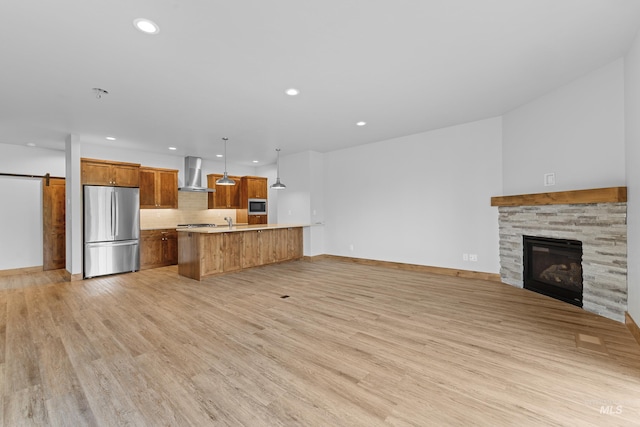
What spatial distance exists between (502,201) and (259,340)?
13.7 ft

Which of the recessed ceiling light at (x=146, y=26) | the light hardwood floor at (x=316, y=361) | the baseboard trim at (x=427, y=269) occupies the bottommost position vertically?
the light hardwood floor at (x=316, y=361)

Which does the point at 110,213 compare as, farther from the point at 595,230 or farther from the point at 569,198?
the point at 595,230

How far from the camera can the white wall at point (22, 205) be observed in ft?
18.8

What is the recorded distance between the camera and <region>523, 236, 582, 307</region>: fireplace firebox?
352cm

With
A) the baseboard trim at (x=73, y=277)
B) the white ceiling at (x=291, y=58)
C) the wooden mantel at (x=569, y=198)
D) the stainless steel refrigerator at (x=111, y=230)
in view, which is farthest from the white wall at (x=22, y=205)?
the wooden mantel at (x=569, y=198)

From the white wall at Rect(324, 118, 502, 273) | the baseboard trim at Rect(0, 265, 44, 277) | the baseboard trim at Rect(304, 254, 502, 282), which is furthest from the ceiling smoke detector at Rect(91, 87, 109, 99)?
the baseboard trim at Rect(304, 254, 502, 282)

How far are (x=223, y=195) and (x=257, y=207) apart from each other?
3.61 ft

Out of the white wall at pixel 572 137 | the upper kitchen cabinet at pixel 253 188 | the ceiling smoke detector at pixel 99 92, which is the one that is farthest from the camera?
the upper kitchen cabinet at pixel 253 188

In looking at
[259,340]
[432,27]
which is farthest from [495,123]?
[259,340]

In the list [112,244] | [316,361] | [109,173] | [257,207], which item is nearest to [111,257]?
[112,244]

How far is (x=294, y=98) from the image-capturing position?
380 centimetres

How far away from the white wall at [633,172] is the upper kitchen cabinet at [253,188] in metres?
7.84

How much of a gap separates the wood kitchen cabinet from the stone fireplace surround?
714 cm

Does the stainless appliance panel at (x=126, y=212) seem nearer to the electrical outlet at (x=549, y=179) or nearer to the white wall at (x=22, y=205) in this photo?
the white wall at (x=22, y=205)
